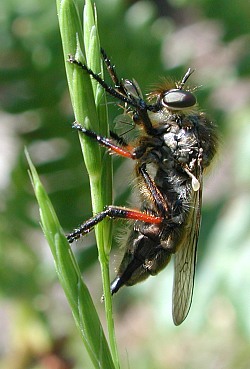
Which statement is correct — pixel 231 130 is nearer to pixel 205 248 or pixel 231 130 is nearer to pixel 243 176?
pixel 243 176

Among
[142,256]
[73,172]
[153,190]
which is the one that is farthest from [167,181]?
[73,172]

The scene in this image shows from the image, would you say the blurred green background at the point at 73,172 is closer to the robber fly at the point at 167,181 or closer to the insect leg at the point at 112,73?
the robber fly at the point at 167,181

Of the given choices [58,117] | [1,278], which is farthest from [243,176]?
[1,278]

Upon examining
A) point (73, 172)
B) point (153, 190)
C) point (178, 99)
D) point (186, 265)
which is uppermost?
point (73, 172)

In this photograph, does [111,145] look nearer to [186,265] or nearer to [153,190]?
[153,190]

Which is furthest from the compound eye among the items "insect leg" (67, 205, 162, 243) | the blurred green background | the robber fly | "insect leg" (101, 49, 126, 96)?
the blurred green background

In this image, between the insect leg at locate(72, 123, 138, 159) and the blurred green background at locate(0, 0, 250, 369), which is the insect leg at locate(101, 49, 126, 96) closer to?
the insect leg at locate(72, 123, 138, 159)
